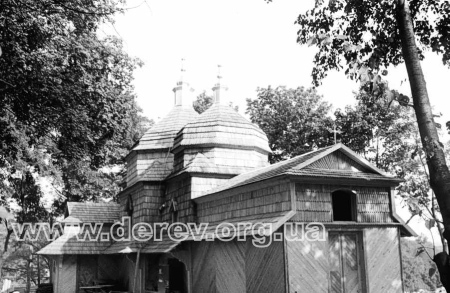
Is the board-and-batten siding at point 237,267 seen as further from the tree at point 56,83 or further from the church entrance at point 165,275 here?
the tree at point 56,83

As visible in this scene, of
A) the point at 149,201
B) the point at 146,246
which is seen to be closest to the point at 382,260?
the point at 146,246

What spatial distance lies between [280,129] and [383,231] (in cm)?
2052

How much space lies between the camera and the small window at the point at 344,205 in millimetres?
16578

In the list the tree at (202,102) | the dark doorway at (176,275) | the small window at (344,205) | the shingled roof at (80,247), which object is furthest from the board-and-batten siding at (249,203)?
the tree at (202,102)

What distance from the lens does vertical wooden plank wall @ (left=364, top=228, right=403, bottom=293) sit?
16000 mm

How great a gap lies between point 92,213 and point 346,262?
62.7 feet

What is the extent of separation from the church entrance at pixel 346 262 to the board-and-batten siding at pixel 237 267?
6.33ft

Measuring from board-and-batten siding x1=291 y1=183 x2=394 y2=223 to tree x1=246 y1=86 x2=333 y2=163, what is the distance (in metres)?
16.6

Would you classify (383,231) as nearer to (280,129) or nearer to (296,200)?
(296,200)

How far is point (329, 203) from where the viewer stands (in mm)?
16016

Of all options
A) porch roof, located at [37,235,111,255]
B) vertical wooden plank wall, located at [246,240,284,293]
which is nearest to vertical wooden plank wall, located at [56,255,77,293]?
porch roof, located at [37,235,111,255]

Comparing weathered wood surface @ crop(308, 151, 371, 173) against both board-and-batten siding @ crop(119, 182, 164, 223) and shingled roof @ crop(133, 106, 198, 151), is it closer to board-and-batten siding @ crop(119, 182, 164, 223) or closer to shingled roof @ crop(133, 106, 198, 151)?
board-and-batten siding @ crop(119, 182, 164, 223)

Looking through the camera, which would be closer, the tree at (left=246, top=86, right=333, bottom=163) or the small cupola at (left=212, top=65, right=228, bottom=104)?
the small cupola at (left=212, top=65, right=228, bottom=104)

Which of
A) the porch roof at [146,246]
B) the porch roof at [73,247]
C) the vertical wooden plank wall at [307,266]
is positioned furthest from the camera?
the porch roof at [73,247]
